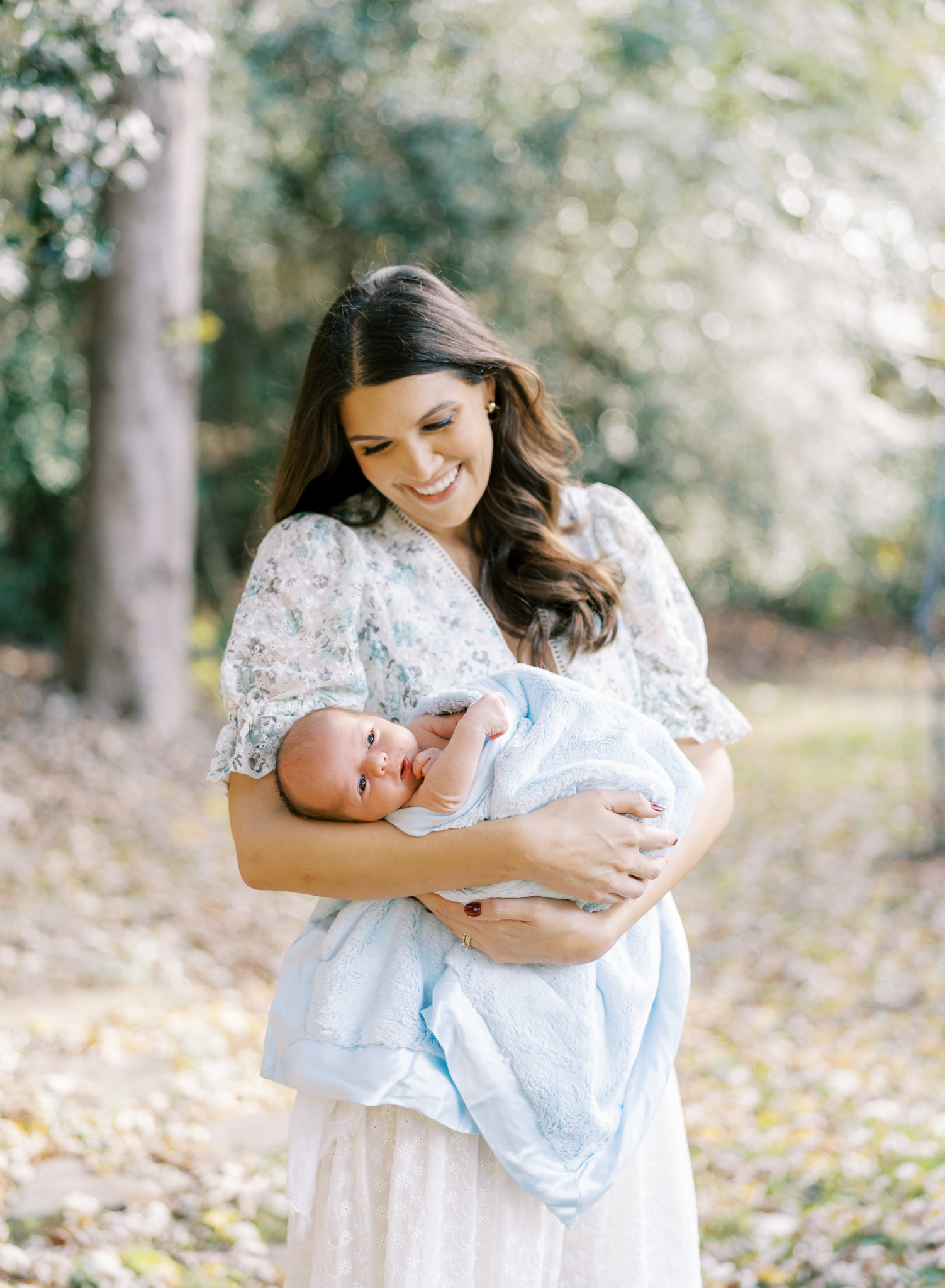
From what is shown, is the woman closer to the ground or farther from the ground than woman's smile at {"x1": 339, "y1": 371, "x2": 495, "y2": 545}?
closer to the ground

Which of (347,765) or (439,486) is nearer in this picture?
(347,765)

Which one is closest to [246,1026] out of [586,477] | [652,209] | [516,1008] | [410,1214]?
[410,1214]

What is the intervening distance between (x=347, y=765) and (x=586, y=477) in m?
7.10

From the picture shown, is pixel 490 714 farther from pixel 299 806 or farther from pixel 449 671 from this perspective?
pixel 299 806

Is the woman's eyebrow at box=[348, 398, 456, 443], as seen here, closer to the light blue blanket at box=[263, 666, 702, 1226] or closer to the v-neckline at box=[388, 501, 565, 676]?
the v-neckline at box=[388, 501, 565, 676]

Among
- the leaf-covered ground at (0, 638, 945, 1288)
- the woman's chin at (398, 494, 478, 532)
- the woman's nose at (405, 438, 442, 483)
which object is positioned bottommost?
the leaf-covered ground at (0, 638, 945, 1288)

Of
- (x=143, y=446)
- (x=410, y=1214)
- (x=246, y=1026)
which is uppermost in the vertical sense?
(x=143, y=446)

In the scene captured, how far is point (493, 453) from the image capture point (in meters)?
1.71

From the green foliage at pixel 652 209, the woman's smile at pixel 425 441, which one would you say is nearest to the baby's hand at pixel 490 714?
the woman's smile at pixel 425 441

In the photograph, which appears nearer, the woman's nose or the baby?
the baby

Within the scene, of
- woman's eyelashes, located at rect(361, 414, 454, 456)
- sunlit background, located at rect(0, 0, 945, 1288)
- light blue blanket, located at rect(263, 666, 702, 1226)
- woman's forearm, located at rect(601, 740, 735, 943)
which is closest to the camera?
light blue blanket, located at rect(263, 666, 702, 1226)

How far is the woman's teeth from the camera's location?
154 centimetres

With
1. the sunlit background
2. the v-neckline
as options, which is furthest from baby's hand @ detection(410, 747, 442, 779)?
the sunlit background

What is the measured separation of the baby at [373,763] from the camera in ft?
4.45
